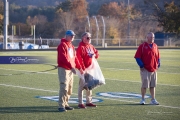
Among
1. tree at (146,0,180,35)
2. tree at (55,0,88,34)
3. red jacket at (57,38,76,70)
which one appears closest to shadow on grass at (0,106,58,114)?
red jacket at (57,38,76,70)

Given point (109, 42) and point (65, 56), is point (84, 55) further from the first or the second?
point (109, 42)

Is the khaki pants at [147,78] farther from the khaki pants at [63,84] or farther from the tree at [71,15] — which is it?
the tree at [71,15]

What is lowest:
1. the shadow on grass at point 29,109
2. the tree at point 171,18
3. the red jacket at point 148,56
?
the shadow on grass at point 29,109

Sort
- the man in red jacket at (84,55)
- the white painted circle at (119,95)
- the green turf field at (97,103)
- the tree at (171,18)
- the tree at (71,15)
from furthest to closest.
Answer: the tree at (71,15)
the tree at (171,18)
the white painted circle at (119,95)
the man in red jacket at (84,55)
the green turf field at (97,103)

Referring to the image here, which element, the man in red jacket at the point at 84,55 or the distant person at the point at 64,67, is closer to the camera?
the distant person at the point at 64,67

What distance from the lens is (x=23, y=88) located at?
14.4 m

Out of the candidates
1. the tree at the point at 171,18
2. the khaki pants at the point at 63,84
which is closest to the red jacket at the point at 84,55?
the khaki pants at the point at 63,84

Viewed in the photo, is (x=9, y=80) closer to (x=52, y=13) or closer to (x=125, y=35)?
(x=125, y=35)

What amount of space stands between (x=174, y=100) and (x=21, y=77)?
7.95m

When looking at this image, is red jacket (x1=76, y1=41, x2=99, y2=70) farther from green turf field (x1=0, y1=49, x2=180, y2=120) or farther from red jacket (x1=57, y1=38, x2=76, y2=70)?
green turf field (x1=0, y1=49, x2=180, y2=120)

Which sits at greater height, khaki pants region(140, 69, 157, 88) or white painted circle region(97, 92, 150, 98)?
khaki pants region(140, 69, 157, 88)

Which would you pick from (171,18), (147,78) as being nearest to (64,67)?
(147,78)

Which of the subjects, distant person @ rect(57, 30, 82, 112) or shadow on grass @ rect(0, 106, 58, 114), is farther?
shadow on grass @ rect(0, 106, 58, 114)

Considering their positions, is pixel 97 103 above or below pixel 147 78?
below
